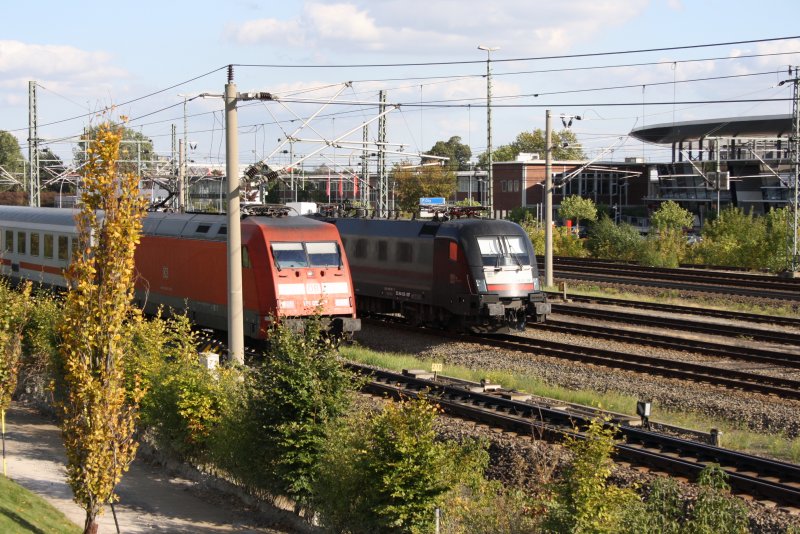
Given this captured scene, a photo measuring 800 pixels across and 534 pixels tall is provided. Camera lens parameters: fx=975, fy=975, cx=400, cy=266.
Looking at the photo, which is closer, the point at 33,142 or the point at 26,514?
the point at 26,514

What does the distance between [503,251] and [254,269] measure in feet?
22.9

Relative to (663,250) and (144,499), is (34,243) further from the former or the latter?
(663,250)

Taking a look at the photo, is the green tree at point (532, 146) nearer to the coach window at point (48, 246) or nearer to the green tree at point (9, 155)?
the green tree at point (9, 155)

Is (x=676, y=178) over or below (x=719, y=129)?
below

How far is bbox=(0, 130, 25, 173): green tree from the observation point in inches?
4082

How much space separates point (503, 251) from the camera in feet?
85.0

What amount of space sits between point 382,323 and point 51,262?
35.5 ft

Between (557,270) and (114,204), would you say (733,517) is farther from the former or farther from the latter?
(557,270)

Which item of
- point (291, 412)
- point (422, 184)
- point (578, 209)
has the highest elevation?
point (422, 184)

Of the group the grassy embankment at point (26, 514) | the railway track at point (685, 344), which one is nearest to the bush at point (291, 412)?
the grassy embankment at point (26, 514)

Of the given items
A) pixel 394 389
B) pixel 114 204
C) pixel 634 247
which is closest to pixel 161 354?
pixel 394 389

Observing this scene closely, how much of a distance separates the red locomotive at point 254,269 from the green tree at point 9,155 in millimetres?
82742

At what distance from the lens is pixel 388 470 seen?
443 inches

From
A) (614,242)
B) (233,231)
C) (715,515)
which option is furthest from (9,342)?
(614,242)
